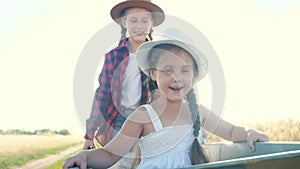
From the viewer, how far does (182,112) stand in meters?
2.20

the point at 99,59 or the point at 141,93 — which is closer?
the point at 99,59

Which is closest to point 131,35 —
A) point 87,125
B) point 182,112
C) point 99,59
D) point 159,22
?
point 159,22

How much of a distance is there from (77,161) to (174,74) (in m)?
0.65

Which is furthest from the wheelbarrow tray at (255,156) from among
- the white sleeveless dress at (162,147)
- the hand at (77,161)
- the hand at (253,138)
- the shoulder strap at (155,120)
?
the hand at (77,161)

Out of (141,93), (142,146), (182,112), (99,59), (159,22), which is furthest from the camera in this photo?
(159,22)

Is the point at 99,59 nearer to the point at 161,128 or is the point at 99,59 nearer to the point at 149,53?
the point at 149,53

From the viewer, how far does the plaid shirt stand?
2742 millimetres

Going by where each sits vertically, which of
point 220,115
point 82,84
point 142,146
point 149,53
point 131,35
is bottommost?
point 142,146

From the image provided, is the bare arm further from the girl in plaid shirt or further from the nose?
the girl in plaid shirt

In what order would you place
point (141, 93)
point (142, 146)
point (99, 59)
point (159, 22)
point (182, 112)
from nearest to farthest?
point (142, 146), point (182, 112), point (99, 59), point (141, 93), point (159, 22)

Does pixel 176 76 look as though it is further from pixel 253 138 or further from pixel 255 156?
pixel 255 156

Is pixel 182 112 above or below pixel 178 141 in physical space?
above

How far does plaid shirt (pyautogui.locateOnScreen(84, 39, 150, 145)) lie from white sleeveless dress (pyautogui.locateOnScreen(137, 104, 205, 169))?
644 mm

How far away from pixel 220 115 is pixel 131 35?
3.17 feet
